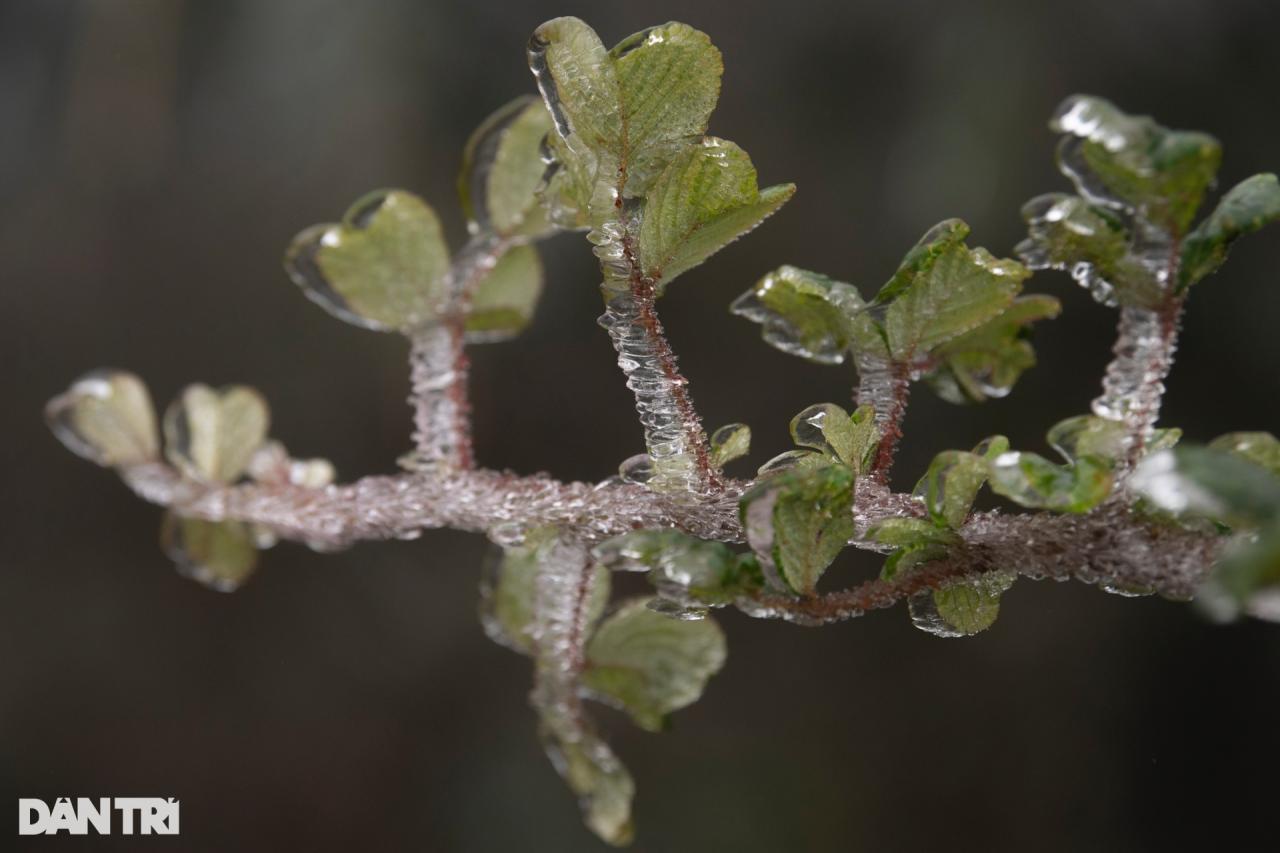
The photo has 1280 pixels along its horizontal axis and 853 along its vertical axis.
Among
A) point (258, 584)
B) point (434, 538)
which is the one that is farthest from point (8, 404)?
point (434, 538)

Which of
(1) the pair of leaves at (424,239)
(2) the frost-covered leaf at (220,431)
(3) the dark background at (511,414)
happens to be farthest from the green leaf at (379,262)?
(3) the dark background at (511,414)

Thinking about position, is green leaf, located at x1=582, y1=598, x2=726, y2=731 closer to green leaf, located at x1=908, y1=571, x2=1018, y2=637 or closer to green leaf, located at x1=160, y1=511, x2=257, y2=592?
green leaf, located at x1=908, y1=571, x2=1018, y2=637

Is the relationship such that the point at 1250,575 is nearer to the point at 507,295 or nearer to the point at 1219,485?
the point at 1219,485

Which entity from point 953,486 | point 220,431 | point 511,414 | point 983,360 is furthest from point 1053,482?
point 511,414

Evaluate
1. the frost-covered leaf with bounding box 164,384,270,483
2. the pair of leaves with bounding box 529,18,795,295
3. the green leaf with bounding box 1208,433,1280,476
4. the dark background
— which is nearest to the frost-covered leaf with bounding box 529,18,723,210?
the pair of leaves with bounding box 529,18,795,295

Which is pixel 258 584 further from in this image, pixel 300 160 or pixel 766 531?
pixel 766 531

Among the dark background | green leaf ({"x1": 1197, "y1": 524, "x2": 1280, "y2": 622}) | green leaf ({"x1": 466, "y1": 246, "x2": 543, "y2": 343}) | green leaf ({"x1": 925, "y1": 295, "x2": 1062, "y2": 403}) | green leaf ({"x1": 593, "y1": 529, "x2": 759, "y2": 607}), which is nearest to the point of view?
green leaf ({"x1": 1197, "y1": 524, "x2": 1280, "y2": 622})
